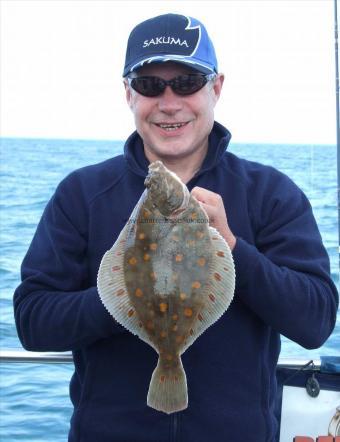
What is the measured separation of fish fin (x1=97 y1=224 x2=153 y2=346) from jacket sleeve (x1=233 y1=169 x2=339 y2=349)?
0.40 m

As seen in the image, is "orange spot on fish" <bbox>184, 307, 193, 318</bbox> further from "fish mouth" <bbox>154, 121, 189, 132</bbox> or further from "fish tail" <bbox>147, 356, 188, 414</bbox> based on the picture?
"fish mouth" <bbox>154, 121, 189, 132</bbox>

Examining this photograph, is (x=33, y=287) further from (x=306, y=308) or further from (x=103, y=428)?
(x=306, y=308)

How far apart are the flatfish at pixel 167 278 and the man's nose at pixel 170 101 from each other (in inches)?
19.5

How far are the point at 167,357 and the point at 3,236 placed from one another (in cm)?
1433

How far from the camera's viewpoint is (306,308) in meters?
2.46

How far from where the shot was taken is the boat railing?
3279 mm

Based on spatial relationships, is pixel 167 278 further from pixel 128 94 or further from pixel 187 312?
pixel 128 94

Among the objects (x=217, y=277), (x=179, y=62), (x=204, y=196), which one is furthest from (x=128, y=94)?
(x=217, y=277)

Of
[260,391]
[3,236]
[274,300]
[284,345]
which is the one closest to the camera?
[274,300]

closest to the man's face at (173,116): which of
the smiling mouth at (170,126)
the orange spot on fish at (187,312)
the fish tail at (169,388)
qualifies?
the smiling mouth at (170,126)

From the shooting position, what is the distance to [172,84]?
2615 millimetres

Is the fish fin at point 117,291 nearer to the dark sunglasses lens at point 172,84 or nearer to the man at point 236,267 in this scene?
the man at point 236,267

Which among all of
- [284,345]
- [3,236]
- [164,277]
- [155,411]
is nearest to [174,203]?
[164,277]

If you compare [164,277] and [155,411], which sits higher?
[164,277]
